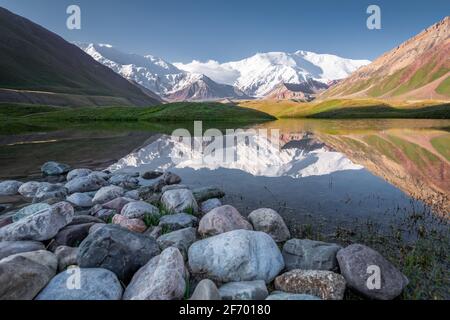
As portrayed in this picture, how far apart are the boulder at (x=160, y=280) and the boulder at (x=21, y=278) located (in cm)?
201

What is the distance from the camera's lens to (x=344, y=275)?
7.85 m

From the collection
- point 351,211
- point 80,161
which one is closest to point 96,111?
point 80,161

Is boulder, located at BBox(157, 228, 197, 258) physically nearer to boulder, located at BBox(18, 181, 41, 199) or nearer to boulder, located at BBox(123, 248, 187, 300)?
boulder, located at BBox(123, 248, 187, 300)

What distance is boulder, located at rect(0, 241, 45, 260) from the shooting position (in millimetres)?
8352

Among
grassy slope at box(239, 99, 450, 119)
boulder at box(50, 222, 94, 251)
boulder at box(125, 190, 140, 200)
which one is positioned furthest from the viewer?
grassy slope at box(239, 99, 450, 119)

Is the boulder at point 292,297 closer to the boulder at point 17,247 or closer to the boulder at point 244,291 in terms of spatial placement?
the boulder at point 244,291

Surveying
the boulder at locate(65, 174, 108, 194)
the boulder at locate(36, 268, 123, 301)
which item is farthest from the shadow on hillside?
the boulder at locate(36, 268, 123, 301)

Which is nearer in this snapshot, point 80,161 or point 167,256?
point 167,256

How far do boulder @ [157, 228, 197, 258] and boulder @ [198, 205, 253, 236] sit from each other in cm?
53

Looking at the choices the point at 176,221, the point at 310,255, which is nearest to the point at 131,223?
the point at 176,221

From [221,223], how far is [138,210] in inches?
154

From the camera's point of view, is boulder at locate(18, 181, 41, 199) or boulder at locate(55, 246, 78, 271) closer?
boulder at locate(55, 246, 78, 271)
